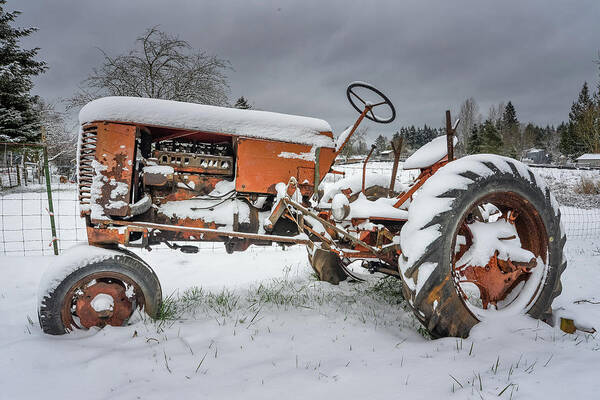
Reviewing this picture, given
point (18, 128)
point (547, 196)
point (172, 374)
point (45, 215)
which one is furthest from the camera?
point (18, 128)

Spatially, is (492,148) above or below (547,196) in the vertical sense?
above

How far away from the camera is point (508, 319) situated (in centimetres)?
202

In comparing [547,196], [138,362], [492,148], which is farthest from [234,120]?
[492,148]

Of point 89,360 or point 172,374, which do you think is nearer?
point 172,374

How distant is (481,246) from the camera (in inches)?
85.0

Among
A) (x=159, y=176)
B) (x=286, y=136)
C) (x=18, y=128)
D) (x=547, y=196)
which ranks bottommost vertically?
(x=547, y=196)

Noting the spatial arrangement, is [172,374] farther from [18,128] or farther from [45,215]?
[18,128]

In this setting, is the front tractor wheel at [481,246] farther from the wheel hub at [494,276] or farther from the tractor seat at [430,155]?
the tractor seat at [430,155]

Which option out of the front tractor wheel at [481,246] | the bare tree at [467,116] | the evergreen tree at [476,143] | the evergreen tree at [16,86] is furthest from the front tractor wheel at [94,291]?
the bare tree at [467,116]

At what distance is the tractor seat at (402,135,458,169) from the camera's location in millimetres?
2449

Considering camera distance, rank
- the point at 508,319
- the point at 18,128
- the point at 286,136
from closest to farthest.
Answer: the point at 508,319
the point at 286,136
the point at 18,128

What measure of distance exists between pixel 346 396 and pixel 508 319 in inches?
50.1

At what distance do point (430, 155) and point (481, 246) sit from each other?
0.76m

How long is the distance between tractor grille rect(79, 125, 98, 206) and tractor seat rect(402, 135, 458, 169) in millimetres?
2279
